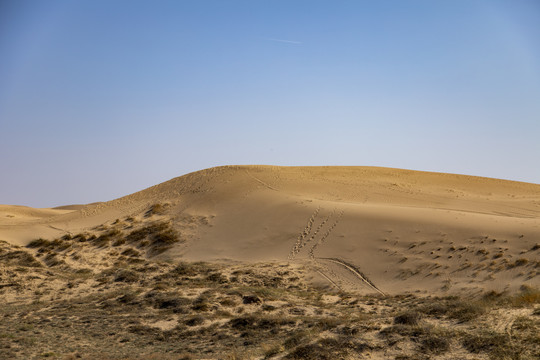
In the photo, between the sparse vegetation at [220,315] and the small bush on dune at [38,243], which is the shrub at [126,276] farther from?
the small bush on dune at [38,243]

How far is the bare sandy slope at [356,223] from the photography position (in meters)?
20.5

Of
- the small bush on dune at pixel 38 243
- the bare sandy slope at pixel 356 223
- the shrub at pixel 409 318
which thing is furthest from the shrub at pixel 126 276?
the shrub at pixel 409 318

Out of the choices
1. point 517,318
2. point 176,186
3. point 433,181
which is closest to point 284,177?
point 176,186

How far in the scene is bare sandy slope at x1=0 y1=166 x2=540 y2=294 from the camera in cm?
2053

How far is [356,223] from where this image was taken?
90.0 feet

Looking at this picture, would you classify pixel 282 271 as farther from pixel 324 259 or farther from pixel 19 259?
pixel 19 259

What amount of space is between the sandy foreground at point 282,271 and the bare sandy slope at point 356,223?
0.12m

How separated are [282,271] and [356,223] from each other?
6.70m

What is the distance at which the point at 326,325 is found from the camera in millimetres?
11922

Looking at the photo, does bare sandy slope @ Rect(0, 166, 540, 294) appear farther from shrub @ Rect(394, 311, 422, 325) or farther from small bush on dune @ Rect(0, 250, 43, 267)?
shrub @ Rect(394, 311, 422, 325)

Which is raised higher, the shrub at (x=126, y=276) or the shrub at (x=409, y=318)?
the shrub at (x=409, y=318)

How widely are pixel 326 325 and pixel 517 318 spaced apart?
14.3ft

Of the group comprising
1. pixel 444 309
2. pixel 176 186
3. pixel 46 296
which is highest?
pixel 176 186

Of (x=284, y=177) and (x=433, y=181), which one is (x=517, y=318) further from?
(x=433, y=181)
